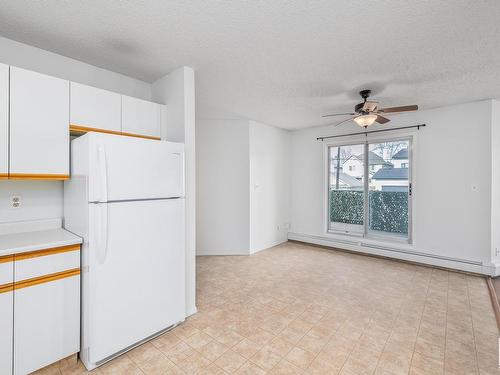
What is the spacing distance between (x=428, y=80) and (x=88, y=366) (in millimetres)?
4347

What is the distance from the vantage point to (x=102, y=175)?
1.72 m

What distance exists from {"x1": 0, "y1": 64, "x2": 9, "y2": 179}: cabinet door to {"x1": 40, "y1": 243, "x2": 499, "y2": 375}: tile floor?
5.04 feet

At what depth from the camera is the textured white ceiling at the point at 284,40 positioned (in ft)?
5.57

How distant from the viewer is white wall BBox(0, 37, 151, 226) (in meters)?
2.03

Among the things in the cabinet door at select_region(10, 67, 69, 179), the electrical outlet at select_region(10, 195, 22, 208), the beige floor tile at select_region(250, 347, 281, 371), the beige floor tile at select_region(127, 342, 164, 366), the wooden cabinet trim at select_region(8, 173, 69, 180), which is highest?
the cabinet door at select_region(10, 67, 69, 179)

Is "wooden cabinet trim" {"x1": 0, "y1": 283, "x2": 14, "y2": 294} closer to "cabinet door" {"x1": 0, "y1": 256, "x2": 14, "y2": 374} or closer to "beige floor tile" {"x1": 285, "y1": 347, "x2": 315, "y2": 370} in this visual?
"cabinet door" {"x1": 0, "y1": 256, "x2": 14, "y2": 374}

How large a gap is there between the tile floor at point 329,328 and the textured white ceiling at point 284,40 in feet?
8.51

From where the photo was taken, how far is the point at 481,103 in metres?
3.53

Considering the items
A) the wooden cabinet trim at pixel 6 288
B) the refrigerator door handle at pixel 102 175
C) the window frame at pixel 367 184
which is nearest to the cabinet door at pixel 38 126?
the refrigerator door handle at pixel 102 175

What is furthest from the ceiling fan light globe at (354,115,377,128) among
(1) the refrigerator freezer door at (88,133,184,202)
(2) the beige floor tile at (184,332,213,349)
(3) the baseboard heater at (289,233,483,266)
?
(2) the beige floor tile at (184,332,213,349)

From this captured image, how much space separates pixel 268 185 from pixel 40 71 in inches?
152

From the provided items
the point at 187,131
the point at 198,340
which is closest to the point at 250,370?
the point at 198,340

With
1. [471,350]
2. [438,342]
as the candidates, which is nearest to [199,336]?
[438,342]

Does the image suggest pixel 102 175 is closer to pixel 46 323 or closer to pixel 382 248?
pixel 46 323
